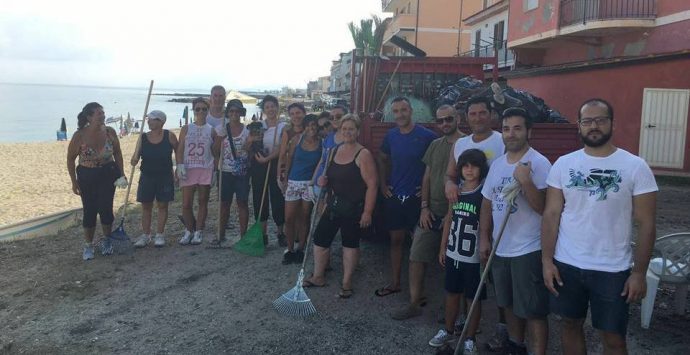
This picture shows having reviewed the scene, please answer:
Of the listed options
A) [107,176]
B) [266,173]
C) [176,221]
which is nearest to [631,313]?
[266,173]

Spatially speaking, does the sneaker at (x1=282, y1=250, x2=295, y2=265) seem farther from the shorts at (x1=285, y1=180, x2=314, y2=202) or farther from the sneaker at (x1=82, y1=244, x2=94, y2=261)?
the sneaker at (x1=82, y1=244, x2=94, y2=261)

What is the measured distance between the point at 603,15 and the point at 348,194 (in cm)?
1428

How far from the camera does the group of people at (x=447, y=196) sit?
8.34ft

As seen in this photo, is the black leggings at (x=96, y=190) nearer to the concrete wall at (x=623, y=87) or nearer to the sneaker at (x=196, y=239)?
the sneaker at (x=196, y=239)

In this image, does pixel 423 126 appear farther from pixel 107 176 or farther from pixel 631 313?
pixel 107 176

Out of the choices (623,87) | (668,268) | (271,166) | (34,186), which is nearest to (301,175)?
(271,166)

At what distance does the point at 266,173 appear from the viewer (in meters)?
5.75

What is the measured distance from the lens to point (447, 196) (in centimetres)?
348

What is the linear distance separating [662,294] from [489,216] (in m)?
2.51

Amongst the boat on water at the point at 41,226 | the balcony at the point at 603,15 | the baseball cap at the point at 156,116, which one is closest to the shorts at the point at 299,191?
the baseball cap at the point at 156,116

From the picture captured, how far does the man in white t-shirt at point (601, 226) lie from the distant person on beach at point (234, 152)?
3800mm

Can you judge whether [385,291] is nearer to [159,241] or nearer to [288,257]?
[288,257]

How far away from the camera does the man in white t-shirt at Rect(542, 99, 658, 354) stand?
245 cm

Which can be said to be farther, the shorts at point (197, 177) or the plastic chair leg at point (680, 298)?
the shorts at point (197, 177)
